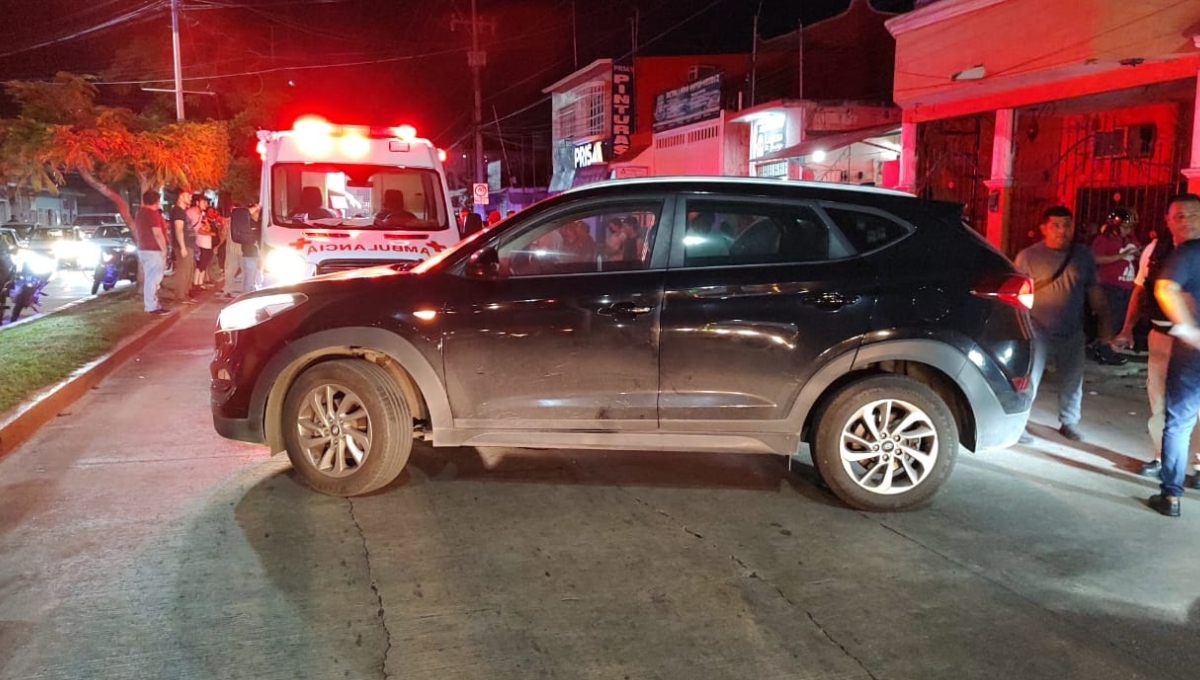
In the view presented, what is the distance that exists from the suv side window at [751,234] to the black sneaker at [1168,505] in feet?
7.91

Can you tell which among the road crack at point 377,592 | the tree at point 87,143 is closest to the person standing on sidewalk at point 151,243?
the tree at point 87,143

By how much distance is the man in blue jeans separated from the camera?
5.04 metres

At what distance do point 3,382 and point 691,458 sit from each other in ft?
19.5

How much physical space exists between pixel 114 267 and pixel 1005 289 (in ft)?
60.2

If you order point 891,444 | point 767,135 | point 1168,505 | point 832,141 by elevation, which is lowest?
point 1168,505

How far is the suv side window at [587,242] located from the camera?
17.1ft

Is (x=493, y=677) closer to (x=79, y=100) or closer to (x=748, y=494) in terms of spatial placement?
(x=748, y=494)

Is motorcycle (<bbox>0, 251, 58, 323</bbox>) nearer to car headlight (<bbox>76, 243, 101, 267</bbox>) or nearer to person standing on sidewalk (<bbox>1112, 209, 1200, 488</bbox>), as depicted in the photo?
car headlight (<bbox>76, 243, 101, 267</bbox>)

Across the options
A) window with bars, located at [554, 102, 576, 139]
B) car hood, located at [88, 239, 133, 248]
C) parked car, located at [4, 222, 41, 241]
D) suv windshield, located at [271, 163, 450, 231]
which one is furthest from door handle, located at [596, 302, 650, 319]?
window with bars, located at [554, 102, 576, 139]

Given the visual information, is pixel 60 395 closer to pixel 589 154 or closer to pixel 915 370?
pixel 915 370

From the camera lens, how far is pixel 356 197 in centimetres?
1004

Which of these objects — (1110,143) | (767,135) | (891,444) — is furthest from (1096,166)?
(891,444)

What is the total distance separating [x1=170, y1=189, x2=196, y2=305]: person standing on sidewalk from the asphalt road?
9.53 metres

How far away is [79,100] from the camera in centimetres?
1598
